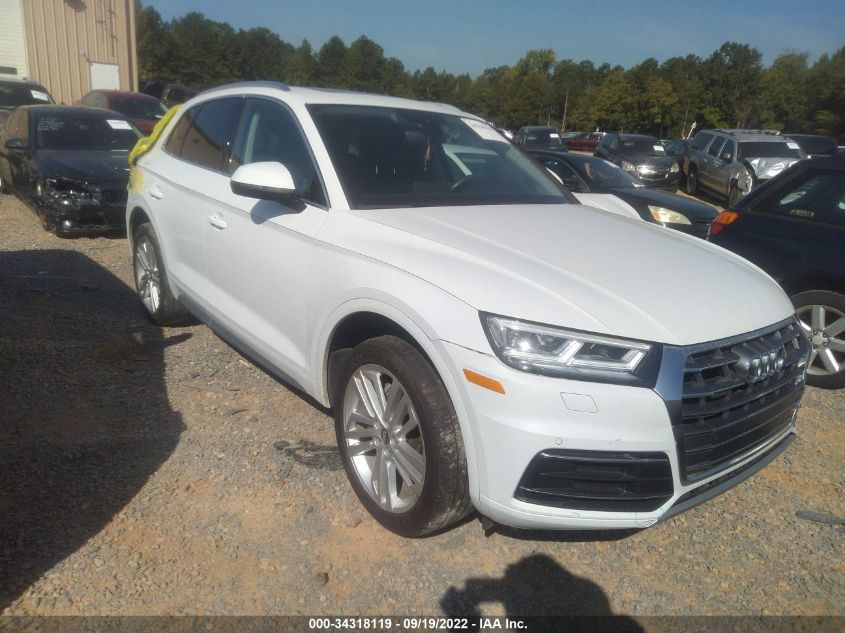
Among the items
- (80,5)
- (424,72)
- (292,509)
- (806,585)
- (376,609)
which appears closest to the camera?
(376,609)

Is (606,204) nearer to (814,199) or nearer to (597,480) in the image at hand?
(814,199)

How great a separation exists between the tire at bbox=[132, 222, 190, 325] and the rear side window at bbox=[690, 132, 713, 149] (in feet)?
50.0

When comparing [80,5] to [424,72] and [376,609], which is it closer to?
[376,609]

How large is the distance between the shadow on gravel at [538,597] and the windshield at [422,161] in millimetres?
1679

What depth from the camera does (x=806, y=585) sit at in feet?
8.86

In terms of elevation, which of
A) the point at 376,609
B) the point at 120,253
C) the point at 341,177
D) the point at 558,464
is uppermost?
the point at 341,177

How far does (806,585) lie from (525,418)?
1.50 metres

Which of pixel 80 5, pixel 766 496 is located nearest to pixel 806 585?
pixel 766 496

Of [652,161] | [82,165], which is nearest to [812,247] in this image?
[82,165]

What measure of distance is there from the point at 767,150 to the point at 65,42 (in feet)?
69.5

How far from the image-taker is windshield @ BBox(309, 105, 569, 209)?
326 cm

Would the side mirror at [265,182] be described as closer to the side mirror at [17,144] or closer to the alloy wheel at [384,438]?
the alloy wheel at [384,438]

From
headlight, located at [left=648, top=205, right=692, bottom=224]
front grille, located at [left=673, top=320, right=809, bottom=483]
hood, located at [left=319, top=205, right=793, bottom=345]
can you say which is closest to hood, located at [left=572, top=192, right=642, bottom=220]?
hood, located at [left=319, top=205, right=793, bottom=345]

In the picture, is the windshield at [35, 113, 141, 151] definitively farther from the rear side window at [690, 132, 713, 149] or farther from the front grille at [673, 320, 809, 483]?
the rear side window at [690, 132, 713, 149]
